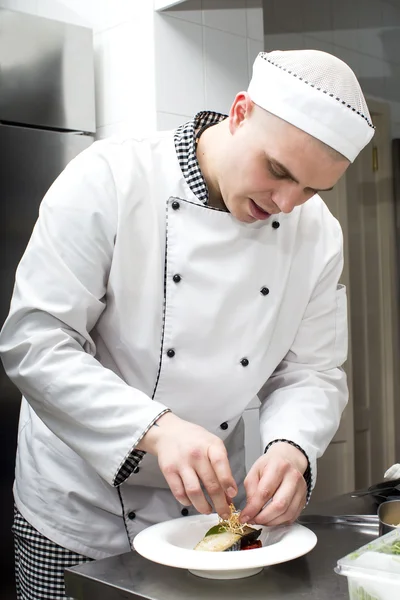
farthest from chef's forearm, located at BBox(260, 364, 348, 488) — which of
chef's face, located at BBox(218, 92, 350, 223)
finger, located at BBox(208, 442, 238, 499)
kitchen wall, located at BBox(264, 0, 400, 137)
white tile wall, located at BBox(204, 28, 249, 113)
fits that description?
kitchen wall, located at BBox(264, 0, 400, 137)

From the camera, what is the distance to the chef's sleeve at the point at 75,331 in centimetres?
123

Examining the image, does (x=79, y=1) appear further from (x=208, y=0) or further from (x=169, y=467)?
(x=169, y=467)

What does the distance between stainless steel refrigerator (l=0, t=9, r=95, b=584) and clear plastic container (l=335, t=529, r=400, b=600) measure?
62.9 inches

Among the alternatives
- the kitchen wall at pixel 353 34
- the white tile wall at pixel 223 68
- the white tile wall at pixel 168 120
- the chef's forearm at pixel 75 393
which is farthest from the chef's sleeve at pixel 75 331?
the kitchen wall at pixel 353 34

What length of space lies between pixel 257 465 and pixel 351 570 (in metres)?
0.36

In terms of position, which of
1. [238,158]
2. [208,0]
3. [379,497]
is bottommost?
[379,497]

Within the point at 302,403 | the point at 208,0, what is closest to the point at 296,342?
the point at 302,403

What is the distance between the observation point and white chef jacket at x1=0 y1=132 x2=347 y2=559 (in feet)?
4.25

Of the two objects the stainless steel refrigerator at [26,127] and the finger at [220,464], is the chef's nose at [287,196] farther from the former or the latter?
the stainless steel refrigerator at [26,127]

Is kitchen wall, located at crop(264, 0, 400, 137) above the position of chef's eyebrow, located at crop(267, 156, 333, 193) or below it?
above

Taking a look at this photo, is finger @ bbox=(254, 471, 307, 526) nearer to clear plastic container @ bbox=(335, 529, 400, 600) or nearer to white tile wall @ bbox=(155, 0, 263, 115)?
clear plastic container @ bbox=(335, 529, 400, 600)

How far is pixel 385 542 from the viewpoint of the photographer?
0.96 meters

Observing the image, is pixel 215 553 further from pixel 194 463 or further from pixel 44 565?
pixel 44 565

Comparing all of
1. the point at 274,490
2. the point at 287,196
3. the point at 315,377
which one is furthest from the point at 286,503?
the point at 287,196
